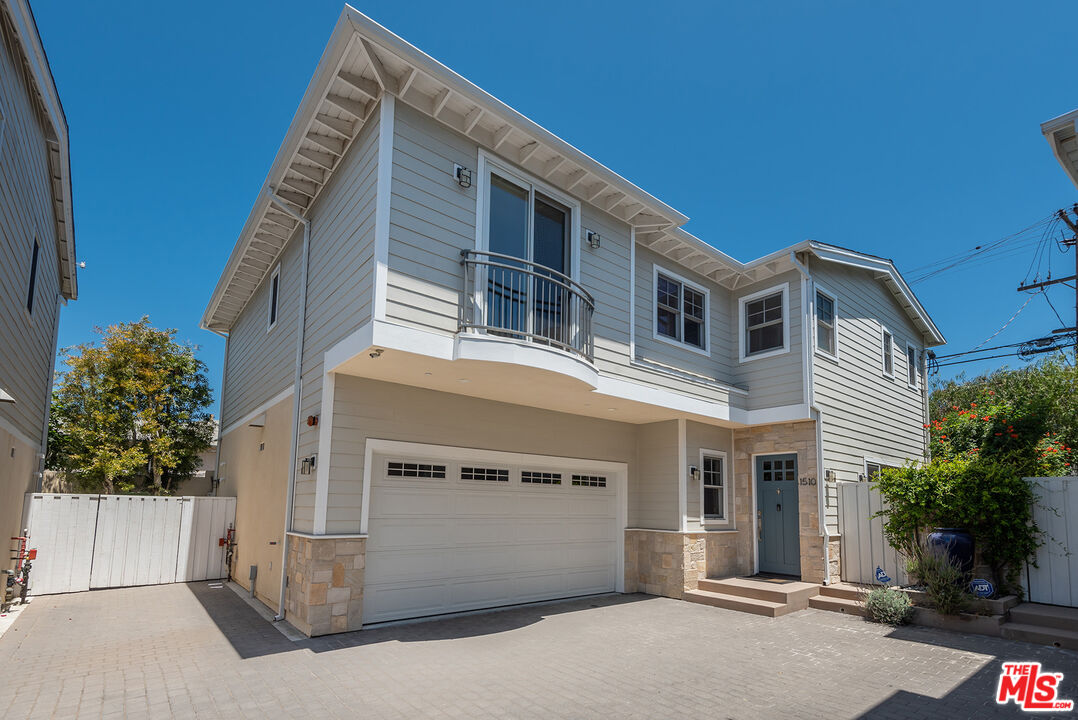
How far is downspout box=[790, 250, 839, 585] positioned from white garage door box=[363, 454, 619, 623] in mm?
3396

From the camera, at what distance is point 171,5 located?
11.6 meters

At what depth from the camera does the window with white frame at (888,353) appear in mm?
12938

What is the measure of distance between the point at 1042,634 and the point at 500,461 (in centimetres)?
680

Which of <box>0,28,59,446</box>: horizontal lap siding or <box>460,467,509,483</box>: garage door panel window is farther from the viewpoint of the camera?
<box>460,467,509,483</box>: garage door panel window

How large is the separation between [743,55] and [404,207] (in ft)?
37.6

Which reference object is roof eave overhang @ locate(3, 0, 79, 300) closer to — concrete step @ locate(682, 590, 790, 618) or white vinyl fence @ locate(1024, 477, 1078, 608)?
concrete step @ locate(682, 590, 790, 618)

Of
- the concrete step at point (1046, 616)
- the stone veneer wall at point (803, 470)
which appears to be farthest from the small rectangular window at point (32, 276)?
the concrete step at point (1046, 616)

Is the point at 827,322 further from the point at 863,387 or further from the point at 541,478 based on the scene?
the point at 541,478

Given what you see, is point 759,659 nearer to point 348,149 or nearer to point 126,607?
point 348,149

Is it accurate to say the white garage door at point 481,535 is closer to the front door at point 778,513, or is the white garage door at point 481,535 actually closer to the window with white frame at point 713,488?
the window with white frame at point 713,488

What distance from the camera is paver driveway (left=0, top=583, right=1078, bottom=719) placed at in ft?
15.4

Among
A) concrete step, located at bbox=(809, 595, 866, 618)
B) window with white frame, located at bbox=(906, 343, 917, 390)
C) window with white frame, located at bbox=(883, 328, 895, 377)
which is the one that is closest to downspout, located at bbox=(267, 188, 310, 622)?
concrete step, located at bbox=(809, 595, 866, 618)

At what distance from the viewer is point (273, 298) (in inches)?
431

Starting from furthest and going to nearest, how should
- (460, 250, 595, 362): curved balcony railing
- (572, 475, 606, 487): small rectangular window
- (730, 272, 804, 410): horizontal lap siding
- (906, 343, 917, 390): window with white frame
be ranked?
1. (906, 343, 917, 390): window with white frame
2. (730, 272, 804, 410): horizontal lap siding
3. (572, 475, 606, 487): small rectangular window
4. (460, 250, 595, 362): curved balcony railing
